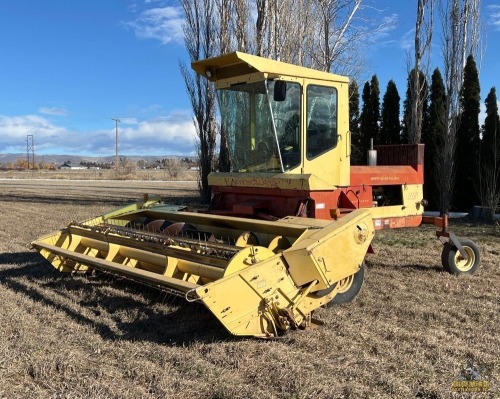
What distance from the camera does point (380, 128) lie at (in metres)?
17.4

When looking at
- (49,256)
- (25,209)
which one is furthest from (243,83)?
(25,209)

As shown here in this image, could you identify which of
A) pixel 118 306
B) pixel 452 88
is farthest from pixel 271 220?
pixel 452 88

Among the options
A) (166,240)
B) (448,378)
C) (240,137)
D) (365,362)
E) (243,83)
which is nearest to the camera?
(448,378)

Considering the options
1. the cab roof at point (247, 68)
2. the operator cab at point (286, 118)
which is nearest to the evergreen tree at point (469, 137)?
the operator cab at point (286, 118)

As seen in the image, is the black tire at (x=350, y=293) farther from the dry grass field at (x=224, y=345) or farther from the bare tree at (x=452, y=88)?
the bare tree at (x=452, y=88)

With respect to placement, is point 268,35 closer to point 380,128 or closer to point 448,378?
point 380,128

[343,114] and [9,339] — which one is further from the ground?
[343,114]

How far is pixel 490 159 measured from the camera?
1459cm

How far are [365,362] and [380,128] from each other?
47.6 feet

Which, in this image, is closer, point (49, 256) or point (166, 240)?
point (166, 240)

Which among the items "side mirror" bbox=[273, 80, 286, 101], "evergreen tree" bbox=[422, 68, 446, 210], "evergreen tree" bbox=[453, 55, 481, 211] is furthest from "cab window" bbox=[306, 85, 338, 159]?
"evergreen tree" bbox=[453, 55, 481, 211]

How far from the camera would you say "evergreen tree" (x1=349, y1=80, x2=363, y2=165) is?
1723 centimetres

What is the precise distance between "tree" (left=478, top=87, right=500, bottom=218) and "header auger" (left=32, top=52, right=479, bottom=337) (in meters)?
7.00

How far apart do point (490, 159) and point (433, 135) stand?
1.76 m
